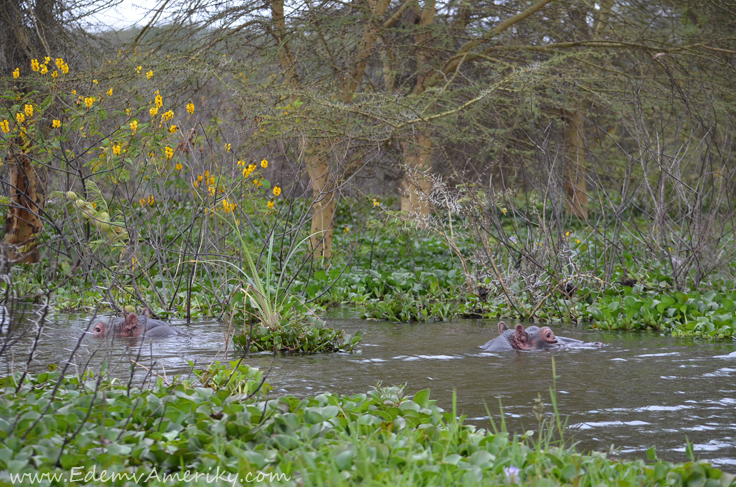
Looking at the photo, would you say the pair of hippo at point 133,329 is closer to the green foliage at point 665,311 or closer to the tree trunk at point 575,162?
the tree trunk at point 575,162

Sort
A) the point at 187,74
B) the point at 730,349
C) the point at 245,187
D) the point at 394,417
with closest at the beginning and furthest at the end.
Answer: the point at 394,417 → the point at 730,349 → the point at 245,187 → the point at 187,74

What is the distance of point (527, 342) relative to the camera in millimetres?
6250

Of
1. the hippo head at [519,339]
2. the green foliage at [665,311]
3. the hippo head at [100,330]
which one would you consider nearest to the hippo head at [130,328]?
the hippo head at [100,330]

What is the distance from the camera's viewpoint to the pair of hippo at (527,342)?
620cm

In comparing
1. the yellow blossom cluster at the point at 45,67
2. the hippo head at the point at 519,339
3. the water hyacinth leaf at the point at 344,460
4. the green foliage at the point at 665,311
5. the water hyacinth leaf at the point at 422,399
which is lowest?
the green foliage at the point at 665,311

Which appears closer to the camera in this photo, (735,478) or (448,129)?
(735,478)

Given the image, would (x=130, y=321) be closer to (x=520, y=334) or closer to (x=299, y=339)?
(x=299, y=339)

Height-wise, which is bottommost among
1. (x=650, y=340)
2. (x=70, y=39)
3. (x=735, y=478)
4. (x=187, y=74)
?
(x=650, y=340)

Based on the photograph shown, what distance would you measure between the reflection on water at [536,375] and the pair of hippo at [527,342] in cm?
14

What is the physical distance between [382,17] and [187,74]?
3223 mm

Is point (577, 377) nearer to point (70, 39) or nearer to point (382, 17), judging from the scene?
point (382, 17)

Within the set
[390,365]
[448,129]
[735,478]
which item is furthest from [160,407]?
[448,129]

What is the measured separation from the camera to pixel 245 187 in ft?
27.7

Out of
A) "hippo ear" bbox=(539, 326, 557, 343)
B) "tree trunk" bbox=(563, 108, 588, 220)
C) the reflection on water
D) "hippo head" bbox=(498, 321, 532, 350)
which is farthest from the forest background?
"hippo head" bbox=(498, 321, 532, 350)
